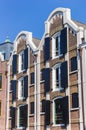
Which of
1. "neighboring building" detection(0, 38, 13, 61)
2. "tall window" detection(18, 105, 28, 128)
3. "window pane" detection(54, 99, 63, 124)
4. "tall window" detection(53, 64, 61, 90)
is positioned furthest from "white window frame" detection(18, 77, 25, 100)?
"neighboring building" detection(0, 38, 13, 61)

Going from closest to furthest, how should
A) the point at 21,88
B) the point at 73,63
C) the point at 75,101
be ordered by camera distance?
the point at 75,101 → the point at 73,63 → the point at 21,88

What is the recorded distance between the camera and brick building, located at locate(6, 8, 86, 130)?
28.7m

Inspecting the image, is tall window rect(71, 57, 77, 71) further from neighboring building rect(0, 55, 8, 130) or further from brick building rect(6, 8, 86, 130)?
neighboring building rect(0, 55, 8, 130)

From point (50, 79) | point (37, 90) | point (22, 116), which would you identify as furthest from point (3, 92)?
point (50, 79)

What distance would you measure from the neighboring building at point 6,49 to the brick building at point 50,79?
4414 millimetres

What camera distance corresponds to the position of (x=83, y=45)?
2848 centimetres

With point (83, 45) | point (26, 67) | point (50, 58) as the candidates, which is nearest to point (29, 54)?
point (26, 67)

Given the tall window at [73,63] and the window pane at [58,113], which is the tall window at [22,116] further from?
the tall window at [73,63]

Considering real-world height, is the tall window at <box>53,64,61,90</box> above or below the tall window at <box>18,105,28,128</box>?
above

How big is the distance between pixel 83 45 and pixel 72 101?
4926 mm

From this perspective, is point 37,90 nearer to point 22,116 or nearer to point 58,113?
point 22,116

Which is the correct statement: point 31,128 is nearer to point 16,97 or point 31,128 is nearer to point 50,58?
point 16,97

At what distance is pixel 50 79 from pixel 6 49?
13.2 m

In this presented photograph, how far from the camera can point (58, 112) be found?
1187 inches
